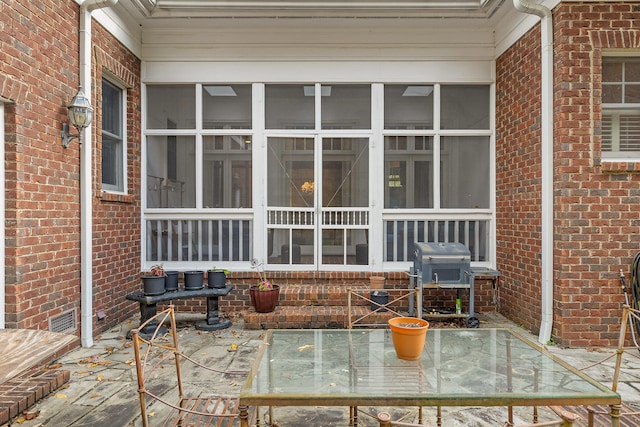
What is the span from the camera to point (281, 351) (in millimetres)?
2227

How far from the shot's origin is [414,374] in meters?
1.88

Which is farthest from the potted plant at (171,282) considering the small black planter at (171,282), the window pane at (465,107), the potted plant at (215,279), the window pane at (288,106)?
the window pane at (465,107)

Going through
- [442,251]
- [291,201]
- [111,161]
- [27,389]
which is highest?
[111,161]

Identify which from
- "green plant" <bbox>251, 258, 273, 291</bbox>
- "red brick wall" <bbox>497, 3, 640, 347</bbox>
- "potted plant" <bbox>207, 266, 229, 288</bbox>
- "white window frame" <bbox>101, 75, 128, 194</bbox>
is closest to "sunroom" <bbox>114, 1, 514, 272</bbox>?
"green plant" <bbox>251, 258, 273, 291</bbox>

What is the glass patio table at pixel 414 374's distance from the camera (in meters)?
1.61

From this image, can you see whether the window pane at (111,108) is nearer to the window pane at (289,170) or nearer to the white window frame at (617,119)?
the window pane at (289,170)

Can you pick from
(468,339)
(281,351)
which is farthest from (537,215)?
(281,351)

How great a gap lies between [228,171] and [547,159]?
154 inches

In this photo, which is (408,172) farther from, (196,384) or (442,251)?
(196,384)

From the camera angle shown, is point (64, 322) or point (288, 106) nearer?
point (64, 322)

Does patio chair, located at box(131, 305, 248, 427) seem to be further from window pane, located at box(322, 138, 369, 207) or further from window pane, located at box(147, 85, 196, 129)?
window pane, located at box(147, 85, 196, 129)

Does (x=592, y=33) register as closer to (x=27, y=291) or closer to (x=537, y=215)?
(x=537, y=215)

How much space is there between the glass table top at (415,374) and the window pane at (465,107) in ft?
12.2

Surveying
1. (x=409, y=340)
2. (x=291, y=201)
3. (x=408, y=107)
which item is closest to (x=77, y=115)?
(x=291, y=201)
